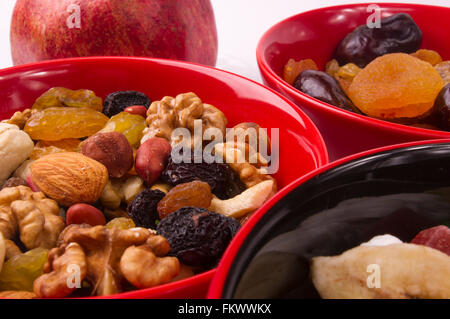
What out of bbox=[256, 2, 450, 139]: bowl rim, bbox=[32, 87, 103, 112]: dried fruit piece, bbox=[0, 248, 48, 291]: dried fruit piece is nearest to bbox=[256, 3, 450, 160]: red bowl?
bbox=[256, 2, 450, 139]: bowl rim

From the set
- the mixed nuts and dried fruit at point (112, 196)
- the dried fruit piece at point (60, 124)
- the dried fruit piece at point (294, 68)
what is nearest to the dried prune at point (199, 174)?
the mixed nuts and dried fruit at point (112, 196)

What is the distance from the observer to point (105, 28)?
0.66m

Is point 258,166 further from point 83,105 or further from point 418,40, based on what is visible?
point 418,40

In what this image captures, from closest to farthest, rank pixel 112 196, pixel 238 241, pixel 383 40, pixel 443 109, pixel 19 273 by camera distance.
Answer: pixel 238 241
pixel 19 273
pixel 112 196
pixel 443 109
pixel 383 40

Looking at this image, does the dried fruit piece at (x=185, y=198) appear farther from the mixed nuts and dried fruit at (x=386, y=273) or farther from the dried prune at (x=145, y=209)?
the mixed nuts and dried fruit at (x=386, y=273)

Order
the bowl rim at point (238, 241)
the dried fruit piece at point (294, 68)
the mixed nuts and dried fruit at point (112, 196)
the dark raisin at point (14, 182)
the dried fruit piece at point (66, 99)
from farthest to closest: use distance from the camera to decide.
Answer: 1. the dried fruit piece at point (294, 68)
2. the dried fruit piece at point (66, 99)
3. the dark raisin at point (14, 182)
4. the mixed nuts and dried fruit at point (112, 196)
5. the bowl rim at point (238, 241)

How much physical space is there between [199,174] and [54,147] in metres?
0.18

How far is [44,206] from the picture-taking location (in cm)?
42

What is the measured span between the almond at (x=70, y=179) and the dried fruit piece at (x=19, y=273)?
0.09 m

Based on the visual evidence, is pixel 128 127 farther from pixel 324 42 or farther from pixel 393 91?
pixel 324 42

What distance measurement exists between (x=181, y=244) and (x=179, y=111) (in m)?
0.22

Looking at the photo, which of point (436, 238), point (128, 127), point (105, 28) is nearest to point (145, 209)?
point (128, 127)

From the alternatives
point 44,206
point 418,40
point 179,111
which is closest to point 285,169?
point 179,111

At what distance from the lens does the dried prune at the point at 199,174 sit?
0.46 metres
